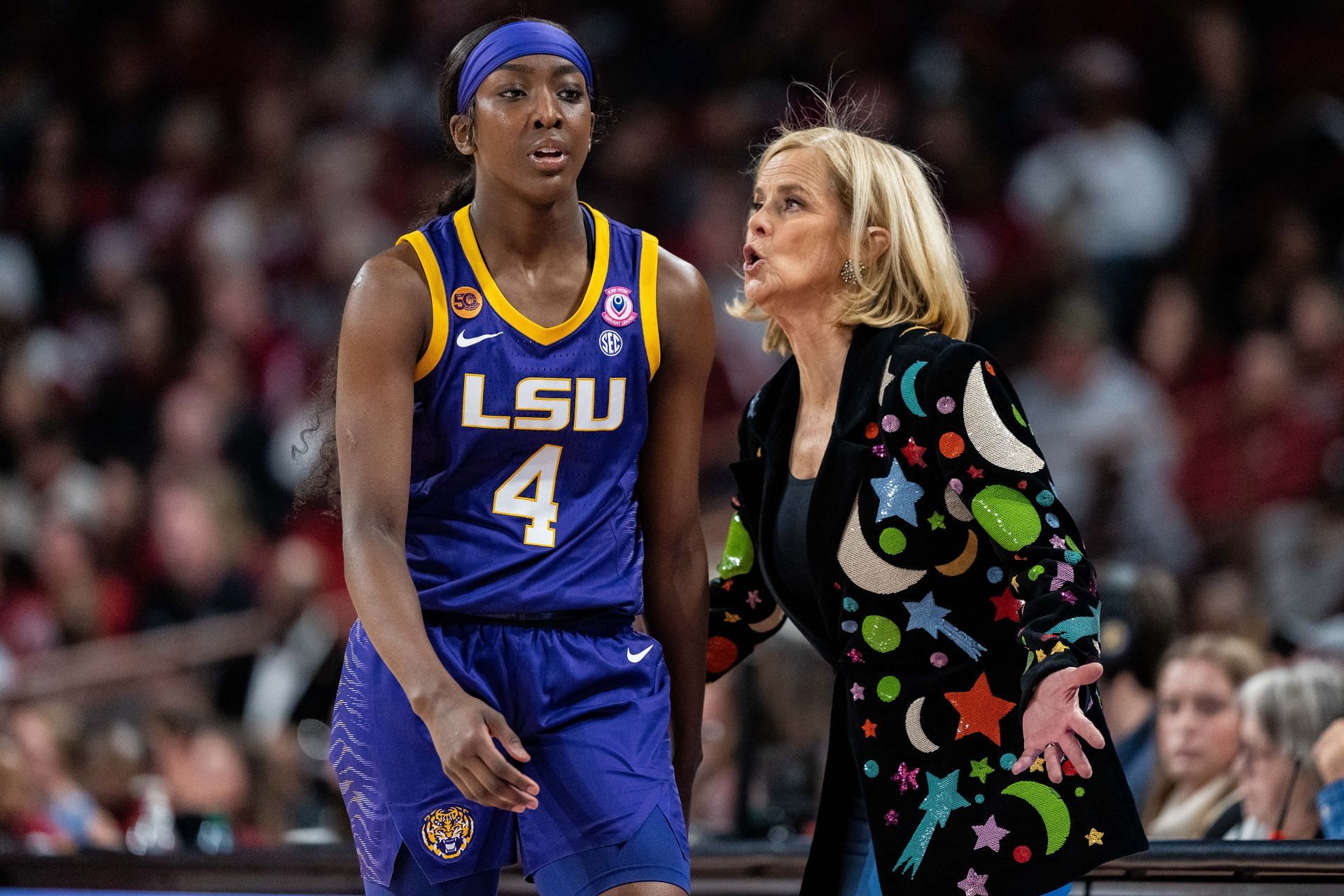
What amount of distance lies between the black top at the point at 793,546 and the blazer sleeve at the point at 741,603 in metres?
0.12

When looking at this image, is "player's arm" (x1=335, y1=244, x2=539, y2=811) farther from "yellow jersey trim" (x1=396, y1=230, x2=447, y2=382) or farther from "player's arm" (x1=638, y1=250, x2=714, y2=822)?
"player's arm" (x1=638, y1=250, x2=714, y2=822)

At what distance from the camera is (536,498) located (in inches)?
91.0

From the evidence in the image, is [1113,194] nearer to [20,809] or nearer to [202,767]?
[202,767]

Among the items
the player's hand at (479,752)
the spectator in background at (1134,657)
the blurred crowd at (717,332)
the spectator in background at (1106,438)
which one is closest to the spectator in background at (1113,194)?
the blurred crowd at (717,332)

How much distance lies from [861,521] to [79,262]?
774 centimetres

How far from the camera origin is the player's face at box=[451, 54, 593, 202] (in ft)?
7.64

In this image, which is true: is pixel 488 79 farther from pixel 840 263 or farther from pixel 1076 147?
pixel 1076 147

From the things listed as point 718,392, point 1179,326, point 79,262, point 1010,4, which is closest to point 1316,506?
point 1179,326

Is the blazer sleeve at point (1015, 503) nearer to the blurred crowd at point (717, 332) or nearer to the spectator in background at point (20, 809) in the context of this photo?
the blurred crowd at point (717, 332)

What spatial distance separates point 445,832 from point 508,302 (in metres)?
0.71

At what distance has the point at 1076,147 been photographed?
23.2 feet

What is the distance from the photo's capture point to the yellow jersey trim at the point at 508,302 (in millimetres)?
2309

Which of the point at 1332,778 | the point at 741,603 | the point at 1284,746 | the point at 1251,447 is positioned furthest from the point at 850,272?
the point at 1251,447

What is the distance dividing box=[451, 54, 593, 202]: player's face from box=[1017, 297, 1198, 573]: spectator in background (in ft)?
13.7
